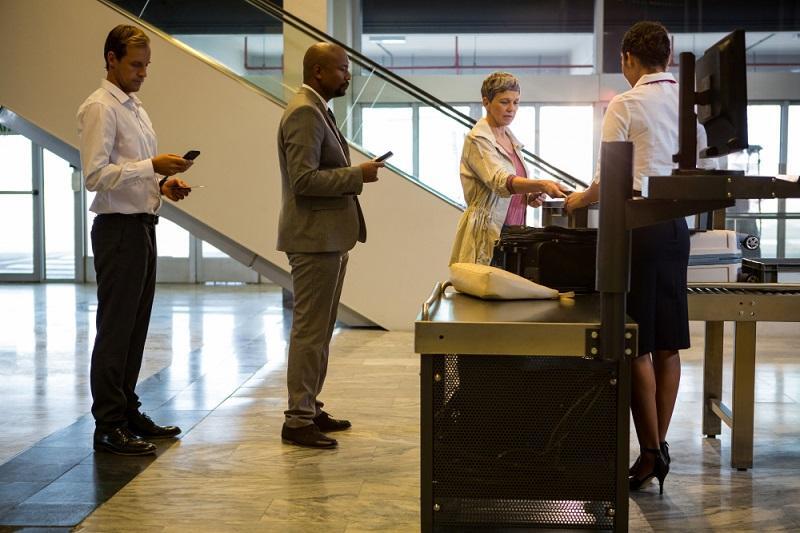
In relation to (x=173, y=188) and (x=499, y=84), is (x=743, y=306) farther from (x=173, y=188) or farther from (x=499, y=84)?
(x=173, y=188)

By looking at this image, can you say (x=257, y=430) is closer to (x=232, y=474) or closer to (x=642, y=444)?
(x=232, y=474)

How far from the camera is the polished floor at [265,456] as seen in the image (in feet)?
10.2

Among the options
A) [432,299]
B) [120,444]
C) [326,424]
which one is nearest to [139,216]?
[120,444]

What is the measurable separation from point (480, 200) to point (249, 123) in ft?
11.3

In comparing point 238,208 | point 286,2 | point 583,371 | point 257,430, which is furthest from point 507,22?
point 583,371

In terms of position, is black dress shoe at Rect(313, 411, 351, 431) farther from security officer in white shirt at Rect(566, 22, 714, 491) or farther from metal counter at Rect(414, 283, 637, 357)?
metal counter at Rect(414, 283, 637, 357)

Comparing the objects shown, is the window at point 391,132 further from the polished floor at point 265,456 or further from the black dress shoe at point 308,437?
the black dress shoe at point 308,437

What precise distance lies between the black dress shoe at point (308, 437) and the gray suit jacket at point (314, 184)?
2.35 feet

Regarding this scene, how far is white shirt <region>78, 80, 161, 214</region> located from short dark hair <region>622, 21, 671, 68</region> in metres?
1.77

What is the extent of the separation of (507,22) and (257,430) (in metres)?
9.96

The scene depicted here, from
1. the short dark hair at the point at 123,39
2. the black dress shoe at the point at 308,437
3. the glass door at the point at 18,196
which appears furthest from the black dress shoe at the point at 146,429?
the glass door at the point at 18,196

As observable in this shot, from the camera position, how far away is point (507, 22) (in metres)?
13.2

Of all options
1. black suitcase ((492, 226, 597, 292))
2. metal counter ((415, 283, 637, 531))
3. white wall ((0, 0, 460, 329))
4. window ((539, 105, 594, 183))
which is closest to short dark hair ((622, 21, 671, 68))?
black suitcase ((492, 226, 597, 292))

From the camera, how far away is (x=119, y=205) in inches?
146
